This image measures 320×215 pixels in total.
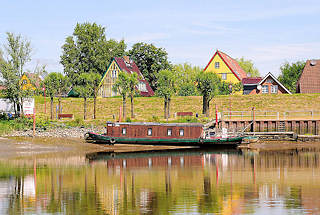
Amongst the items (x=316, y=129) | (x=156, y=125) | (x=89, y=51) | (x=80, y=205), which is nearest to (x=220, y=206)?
(x=80, y=205)

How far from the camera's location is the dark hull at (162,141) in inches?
2287

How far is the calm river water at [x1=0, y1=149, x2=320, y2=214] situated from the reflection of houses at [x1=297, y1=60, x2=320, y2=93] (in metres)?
42.2

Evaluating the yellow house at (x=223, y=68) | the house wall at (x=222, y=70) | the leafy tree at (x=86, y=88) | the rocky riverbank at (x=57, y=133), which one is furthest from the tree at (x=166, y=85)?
the house wall at (x=222, y=70)

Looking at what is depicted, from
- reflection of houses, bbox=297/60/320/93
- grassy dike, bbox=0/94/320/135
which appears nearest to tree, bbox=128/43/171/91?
grassy dike, bbox=0/94/320/135

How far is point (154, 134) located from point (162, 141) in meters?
1.27

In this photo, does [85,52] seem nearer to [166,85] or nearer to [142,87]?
[142,87]

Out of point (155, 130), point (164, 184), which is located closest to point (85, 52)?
point (155, 130)

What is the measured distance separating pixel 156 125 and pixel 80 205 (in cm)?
3419

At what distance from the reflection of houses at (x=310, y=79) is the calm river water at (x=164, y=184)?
42.2m

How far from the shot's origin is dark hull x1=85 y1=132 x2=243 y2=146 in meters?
58.1

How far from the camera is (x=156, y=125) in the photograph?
59.1 m

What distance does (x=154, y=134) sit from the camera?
5928 centimetres

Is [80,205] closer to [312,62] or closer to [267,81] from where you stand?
[267,81]

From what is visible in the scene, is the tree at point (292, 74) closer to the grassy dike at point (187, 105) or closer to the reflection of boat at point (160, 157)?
the grassy dike at point (187, 105)
